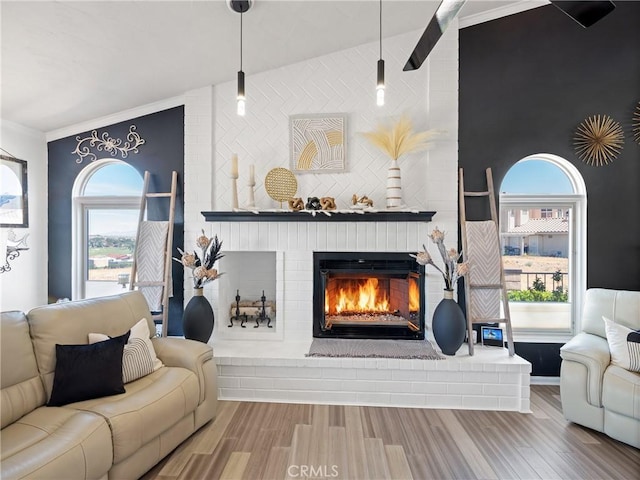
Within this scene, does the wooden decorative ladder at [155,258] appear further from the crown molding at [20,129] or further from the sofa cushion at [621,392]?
the sofa cushion at [621,392]

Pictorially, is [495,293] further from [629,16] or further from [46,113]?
[46,113]

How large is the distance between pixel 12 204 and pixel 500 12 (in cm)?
508

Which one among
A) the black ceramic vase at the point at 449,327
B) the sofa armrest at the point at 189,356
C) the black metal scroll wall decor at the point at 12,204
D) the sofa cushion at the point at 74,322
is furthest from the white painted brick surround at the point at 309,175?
the black metal scroll wall decor at the point at 12,204

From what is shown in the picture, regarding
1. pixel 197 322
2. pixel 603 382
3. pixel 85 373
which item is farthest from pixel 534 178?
pixel 85 373

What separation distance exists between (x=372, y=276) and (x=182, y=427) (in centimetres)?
210

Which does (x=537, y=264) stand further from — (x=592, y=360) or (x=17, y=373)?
(x=17, y=373)

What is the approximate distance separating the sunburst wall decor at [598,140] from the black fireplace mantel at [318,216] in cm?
159

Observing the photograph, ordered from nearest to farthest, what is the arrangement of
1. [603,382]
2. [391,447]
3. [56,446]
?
1. [56,446]
2. [391,447]
3. [603,382]

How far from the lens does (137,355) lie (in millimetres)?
2209

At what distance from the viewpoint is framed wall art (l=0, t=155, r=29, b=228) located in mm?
3229

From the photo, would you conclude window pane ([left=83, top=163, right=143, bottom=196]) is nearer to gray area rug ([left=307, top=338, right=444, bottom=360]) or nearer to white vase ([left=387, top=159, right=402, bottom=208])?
gray area rug ([left=307, top=338, right=444, bottom=360])

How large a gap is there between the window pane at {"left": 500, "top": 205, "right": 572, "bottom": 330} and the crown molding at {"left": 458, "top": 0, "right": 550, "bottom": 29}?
1.85 metres

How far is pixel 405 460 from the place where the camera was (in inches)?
82.2

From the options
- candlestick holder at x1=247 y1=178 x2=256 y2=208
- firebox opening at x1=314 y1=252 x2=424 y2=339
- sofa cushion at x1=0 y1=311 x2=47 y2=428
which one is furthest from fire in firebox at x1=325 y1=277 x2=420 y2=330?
sofa cushion at x1=0 y1=311 x2=47 y2=428
